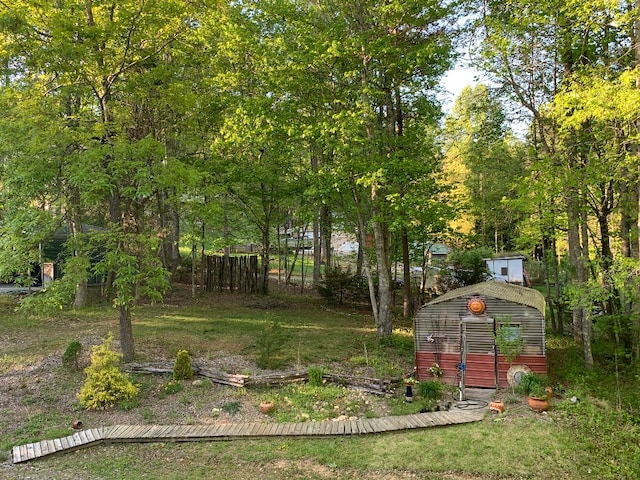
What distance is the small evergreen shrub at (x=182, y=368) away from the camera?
10.4 meters

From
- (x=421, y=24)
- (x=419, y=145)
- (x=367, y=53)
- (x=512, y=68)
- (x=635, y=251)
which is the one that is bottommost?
(x=635, y=251)

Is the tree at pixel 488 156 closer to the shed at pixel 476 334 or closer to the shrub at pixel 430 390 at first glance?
the shed at pixel 476 334

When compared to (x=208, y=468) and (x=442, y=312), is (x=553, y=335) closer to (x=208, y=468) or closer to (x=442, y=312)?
(x=442, y=312)

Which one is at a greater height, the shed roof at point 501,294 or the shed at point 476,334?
the shed roof at point 501,294

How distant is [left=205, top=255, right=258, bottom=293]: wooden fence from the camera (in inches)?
878

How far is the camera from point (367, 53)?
13.0 m

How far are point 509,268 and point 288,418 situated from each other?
64.6ft

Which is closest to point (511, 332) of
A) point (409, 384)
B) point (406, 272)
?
point (409, 384)

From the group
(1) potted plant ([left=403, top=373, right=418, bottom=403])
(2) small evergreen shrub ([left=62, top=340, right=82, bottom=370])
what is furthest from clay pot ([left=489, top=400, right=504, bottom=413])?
(2) small evergreen shrub ([left=62, top=340, right=82, bottom=370])

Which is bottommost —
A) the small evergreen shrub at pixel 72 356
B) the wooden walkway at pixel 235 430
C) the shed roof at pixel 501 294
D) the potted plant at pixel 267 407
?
the wooden walkway at pixel 235 430

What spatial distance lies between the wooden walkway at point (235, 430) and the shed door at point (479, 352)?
2.13 meters

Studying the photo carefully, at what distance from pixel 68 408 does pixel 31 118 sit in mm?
6426

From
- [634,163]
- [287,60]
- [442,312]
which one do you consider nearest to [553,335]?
[442,312]

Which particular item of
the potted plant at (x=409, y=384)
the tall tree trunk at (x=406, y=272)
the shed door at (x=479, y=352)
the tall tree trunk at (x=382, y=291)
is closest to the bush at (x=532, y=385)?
the shed door at (x=479, y=352)
